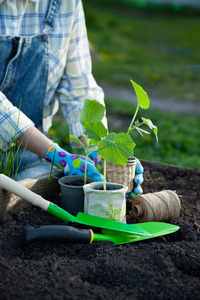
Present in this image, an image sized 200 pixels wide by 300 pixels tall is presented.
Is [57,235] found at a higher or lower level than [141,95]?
lower

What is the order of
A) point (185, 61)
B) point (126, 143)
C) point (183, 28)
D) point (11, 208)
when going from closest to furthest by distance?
point (126, 143) < point (11, 208) < point (185, 61) < point (183, 28)

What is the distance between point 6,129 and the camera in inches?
60.4

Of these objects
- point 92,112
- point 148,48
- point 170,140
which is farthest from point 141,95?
point 148,48

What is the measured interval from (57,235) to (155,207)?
0.39 m

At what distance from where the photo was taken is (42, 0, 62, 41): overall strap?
1783 millimetres

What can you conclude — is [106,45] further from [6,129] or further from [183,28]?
[6,129]

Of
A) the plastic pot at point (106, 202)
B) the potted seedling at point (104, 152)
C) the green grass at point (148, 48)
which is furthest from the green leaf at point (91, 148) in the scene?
the green grass at point (148, 48)

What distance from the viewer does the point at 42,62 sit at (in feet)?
6.04

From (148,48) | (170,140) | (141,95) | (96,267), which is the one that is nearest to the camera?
(96,267)

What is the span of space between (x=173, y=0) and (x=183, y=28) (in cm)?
381

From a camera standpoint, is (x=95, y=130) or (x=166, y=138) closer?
(x=95, y=130)

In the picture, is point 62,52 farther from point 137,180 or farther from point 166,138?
point 166,138

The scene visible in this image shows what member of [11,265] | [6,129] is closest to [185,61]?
[6,129]

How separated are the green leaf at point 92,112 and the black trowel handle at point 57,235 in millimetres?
355
